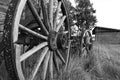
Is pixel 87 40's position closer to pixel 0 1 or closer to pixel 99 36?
pixel 0 1

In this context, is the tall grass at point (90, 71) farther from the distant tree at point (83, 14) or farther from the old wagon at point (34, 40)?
the distant tree at point (83, 14)

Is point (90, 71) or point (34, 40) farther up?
point (34, 40)

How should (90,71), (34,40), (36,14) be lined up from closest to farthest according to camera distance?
(36,14), (34,40), (90,71)

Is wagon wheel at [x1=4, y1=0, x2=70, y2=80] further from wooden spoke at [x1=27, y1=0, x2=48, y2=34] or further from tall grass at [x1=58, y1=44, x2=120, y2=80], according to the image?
tall grass at [x1=58, y1=44, x2=120, y2=80]

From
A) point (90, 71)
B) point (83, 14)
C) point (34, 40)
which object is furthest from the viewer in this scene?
point (83, 14)

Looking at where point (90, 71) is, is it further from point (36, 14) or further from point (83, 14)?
point (83, 14)

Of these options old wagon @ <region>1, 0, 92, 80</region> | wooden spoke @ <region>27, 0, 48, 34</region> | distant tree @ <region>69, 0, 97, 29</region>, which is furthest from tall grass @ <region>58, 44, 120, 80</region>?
distant tree @ <region>69, 0, 97, 29</region>

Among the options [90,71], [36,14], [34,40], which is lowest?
[90,71]

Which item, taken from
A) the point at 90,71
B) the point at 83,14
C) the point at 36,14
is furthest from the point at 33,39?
the point at 83,14

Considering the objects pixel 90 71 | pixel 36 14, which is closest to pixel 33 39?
pixel 36 14

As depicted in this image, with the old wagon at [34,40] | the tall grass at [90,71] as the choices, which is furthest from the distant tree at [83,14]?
the old wagon at [34,40]

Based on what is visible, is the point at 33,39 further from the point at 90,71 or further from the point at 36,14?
the point at 90,71

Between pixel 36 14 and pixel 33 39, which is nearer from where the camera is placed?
pixel 36 14

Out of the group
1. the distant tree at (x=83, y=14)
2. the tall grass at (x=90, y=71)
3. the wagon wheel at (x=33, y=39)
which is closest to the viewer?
the wagon wheel at (x=33, y=39)
